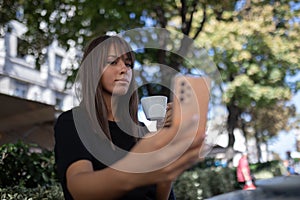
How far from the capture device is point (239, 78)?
1762cm

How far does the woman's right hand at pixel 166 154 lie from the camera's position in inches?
22.6

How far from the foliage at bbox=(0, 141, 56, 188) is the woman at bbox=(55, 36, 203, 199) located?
454 centimetres

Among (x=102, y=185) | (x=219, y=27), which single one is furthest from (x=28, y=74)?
(x=102, y=185)

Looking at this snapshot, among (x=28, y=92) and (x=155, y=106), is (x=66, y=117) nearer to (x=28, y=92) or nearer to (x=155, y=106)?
(x=155, y=106)

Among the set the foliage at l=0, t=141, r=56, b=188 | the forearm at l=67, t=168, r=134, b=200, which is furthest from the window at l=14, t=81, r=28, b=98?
the forearm at l=67, t=168, r=134, b=200

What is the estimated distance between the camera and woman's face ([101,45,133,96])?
0.97 meters

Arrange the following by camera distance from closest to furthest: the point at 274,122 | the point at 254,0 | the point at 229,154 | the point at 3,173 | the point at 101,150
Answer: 1. the point at 101,150
2. the point at 3,173
3. the point at 254,0
4. the point at 229,154
5. the point at 274,122

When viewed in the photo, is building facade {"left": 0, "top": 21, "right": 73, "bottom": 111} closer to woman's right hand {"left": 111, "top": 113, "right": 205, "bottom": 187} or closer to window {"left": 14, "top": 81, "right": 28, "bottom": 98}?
window {"left": 14, "top": 81, "right": 28, "bottom": 98}

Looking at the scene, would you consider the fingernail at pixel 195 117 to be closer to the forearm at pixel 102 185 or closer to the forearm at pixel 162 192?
the forearm at pixel 102 185

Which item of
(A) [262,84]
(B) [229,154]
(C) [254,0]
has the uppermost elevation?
(C) [254,0]

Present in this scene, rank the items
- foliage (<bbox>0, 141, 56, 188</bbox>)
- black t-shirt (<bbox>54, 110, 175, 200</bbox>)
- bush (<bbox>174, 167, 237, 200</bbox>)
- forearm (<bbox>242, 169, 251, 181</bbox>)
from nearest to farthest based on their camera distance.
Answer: black t-shirt (<bbox>54, 110, 175, 200</bbox>), foliage (<bbox>0, 141, 56, 188</bbox>), bush (<bbox>174, 167, 237, 200</bbox>), forearm (<bbox>242, 169, 251, 181</bbox>)

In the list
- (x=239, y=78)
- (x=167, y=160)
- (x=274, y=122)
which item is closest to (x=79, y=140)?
(x=167, y=160)

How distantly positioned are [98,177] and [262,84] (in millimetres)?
18130

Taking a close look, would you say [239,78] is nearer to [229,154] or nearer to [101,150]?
[229,154]
